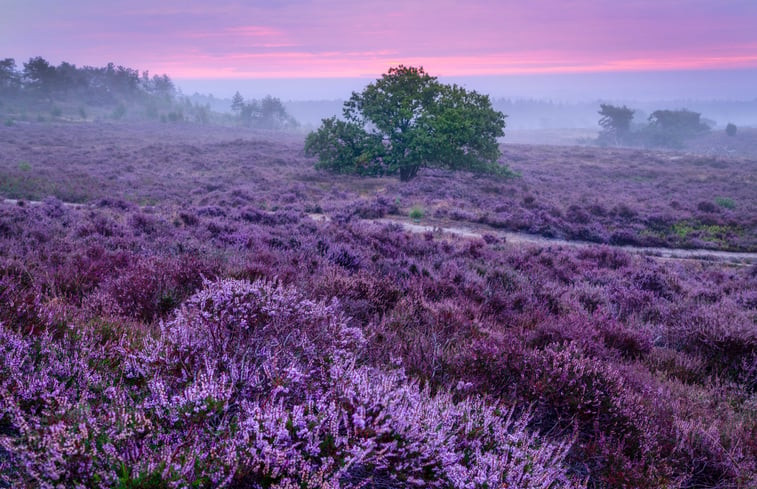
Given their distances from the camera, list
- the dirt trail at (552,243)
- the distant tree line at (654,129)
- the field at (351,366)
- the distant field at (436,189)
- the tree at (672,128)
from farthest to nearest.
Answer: the distant tree line at (654,129), the tree at (672,128), the distant field at (436,189), the dirt trail at (552,243), the field at (351,366)

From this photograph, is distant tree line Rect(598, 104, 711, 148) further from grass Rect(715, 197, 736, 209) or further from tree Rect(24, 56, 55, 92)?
tree Rect(24, 56, 55, 92)

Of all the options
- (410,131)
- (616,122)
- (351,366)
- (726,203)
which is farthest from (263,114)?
(351,366)

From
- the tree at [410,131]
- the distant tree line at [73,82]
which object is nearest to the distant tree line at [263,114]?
the distant tree line at [73,82]

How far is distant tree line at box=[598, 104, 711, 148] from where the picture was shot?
96938 mm

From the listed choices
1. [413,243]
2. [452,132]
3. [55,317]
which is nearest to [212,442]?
[55,317]

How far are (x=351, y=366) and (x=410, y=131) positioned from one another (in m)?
28.2

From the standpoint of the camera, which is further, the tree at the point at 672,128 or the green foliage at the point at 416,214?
the tree at the point at 672,128

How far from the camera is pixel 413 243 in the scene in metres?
11.4

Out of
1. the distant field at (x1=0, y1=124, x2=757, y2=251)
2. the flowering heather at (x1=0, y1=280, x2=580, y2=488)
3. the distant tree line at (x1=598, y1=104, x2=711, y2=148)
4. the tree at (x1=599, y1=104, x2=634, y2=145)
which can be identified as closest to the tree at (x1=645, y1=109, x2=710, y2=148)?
the distant tree line at (x1=598, y1=104, x2=711, y2=148)

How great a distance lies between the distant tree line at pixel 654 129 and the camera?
9694cm

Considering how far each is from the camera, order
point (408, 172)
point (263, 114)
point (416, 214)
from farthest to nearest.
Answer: point (263, 114) → point (408, 172) → point (416, 214)

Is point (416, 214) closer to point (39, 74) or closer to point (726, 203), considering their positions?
point (726, 203)

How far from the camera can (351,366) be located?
9.34 feet

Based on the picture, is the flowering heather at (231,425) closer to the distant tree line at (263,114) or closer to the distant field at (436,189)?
the distant field at (436,189)
